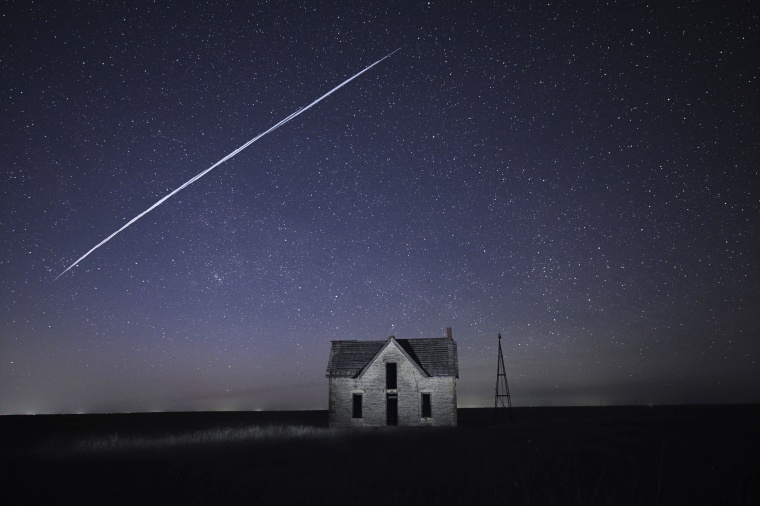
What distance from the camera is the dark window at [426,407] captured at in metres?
32.5

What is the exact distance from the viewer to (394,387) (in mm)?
33062

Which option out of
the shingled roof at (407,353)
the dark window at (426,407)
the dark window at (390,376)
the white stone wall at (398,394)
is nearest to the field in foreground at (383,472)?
the white stone wall at (398,394)

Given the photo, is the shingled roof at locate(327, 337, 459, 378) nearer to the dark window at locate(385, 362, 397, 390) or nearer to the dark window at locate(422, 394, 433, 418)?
the dark window at locate(385, 362, 397, 390)

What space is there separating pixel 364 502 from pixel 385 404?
2343cm

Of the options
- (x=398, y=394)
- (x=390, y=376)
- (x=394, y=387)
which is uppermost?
(x=390, y=376)

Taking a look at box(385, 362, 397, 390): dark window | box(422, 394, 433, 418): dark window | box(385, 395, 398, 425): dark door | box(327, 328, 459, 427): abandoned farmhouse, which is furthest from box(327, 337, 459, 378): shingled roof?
box(385, 395, 398, 425): dark door

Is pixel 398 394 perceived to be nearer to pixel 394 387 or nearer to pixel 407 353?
pixel 394 387

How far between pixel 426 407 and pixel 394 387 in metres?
2.40

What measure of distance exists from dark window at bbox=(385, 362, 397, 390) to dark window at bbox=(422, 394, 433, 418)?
204cm

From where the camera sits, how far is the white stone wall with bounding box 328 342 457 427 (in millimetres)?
32375

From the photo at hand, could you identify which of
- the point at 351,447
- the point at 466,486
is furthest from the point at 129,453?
the point at 466,486

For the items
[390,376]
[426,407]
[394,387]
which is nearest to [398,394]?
[394,387]

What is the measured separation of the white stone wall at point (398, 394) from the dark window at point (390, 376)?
25 cm

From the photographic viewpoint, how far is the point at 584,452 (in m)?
18.8
